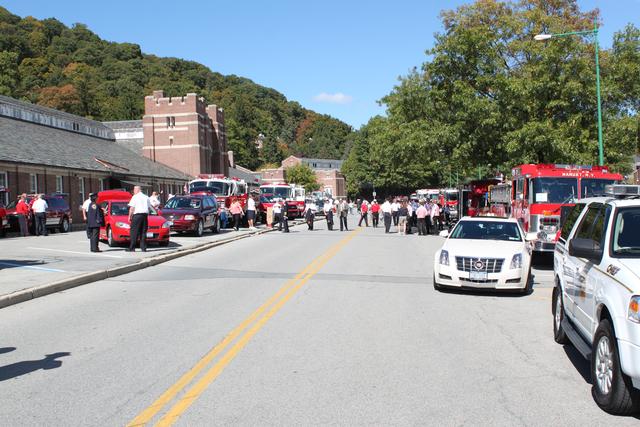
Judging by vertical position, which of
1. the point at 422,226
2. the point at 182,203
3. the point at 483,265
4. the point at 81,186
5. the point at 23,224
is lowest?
the point at 422,226

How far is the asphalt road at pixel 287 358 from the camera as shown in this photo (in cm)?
509

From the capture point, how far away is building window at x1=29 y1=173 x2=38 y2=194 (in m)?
33.8

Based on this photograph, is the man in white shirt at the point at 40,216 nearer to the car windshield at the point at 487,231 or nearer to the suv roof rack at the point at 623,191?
the car windshield at the point at 487,231

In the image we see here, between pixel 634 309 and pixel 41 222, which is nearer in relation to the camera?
pixel 634 309

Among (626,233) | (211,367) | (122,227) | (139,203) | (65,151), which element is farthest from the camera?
(65,151)

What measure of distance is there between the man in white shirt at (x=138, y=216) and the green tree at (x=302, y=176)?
4058 inches

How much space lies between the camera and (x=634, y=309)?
184 inches

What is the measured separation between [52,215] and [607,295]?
88.5 ft

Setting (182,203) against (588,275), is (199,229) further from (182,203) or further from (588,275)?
(588,275)

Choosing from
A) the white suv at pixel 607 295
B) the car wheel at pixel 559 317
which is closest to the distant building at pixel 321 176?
the car wheel at pixel 559 317

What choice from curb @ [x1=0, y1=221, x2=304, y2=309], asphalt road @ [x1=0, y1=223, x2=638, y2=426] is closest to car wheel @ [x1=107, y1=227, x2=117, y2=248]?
curb @ [x1=0, y1=221, x2=304, y2=309]

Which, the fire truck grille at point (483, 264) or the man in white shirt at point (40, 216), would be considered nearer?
the fire truck grille at point (483, 264)

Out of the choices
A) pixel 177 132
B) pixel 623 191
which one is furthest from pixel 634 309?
pixel 177 132

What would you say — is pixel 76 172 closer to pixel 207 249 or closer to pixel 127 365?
pixel 207 249
